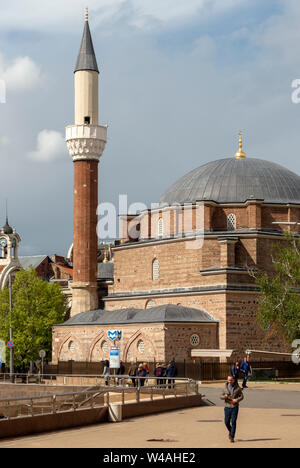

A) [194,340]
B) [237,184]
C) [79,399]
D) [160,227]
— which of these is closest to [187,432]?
[79,399]

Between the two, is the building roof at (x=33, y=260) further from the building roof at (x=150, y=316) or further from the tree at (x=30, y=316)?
the building roof at (x=150, y=316)

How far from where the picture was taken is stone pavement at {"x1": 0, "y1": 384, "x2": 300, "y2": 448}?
15852 mm

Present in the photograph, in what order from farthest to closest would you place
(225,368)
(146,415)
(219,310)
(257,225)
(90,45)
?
(90,45)
(257,225)
(219,310)
(225,368)
(146,415)

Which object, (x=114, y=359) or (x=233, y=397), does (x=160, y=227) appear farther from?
(x=233, y=397)

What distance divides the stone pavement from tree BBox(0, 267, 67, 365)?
3368 centimetres

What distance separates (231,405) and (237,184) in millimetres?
36819

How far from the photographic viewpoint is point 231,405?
16266 mm

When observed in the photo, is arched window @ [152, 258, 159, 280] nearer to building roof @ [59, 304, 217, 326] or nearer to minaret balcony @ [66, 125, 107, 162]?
building roof @ [59, 304, 217, 326]

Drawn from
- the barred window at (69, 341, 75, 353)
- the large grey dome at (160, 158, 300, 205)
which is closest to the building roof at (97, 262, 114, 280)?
the large grey dome at (160, 158, 300, 205)

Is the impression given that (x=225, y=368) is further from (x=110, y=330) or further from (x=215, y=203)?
(x=215, y=203)

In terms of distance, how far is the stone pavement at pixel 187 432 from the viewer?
15852 millimetres

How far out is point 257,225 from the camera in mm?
49688
